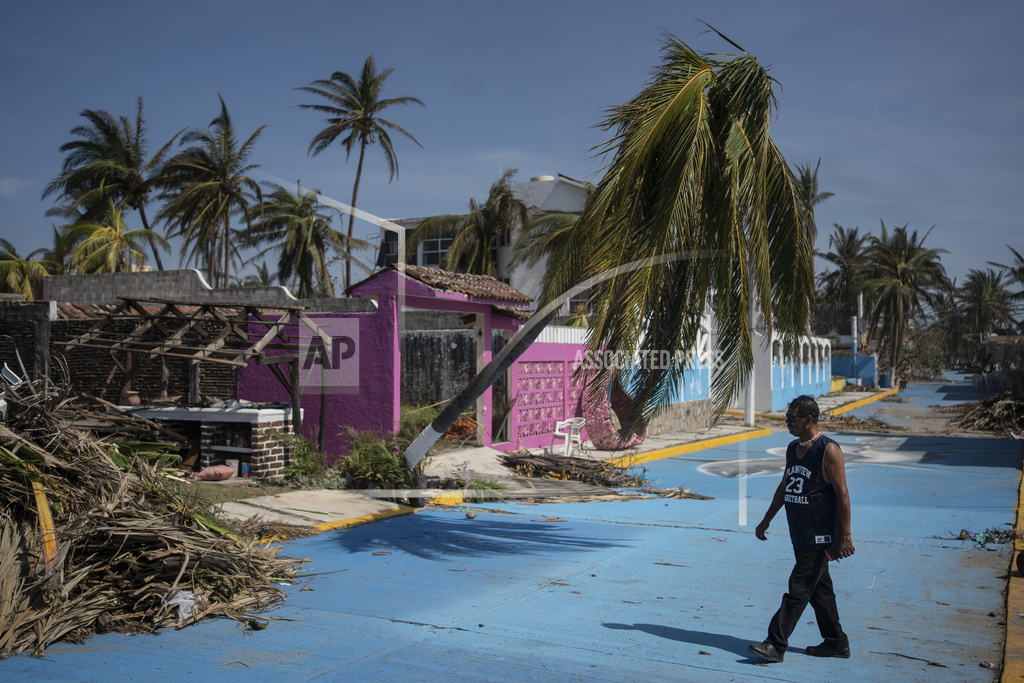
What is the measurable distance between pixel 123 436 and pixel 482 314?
734 cm

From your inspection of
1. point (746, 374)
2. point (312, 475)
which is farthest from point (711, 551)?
point (312, 475)

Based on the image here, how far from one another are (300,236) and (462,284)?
1949 cm

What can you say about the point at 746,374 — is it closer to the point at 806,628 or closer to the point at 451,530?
the point at 806,628

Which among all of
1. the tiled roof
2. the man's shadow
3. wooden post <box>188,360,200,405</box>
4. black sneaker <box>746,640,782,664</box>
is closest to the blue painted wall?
the tiled roof

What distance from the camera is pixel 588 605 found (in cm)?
646

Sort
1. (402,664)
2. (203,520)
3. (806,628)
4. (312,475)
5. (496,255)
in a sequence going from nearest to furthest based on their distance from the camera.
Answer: (402,664)
(806,628)
(203,520)
(312,475)
(496,255)

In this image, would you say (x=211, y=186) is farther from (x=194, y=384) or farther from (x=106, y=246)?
(x=194, y=384)

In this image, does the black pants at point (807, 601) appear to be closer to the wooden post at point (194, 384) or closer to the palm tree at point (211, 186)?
the wooden post at point (194, 384)

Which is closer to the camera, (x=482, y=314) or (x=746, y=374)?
(x=746, y=374)

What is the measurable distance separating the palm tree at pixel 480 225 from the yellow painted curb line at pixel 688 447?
13.2m

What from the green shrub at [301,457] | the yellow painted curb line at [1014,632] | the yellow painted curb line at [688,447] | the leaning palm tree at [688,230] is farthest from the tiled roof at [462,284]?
the yellow painted curb line at [1014,632]

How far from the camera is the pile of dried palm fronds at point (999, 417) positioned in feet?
74.6

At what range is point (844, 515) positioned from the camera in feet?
17.0

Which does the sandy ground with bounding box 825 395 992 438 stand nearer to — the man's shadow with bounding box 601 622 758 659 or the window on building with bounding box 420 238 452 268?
the window on building with bounding box 420 238 452 268
